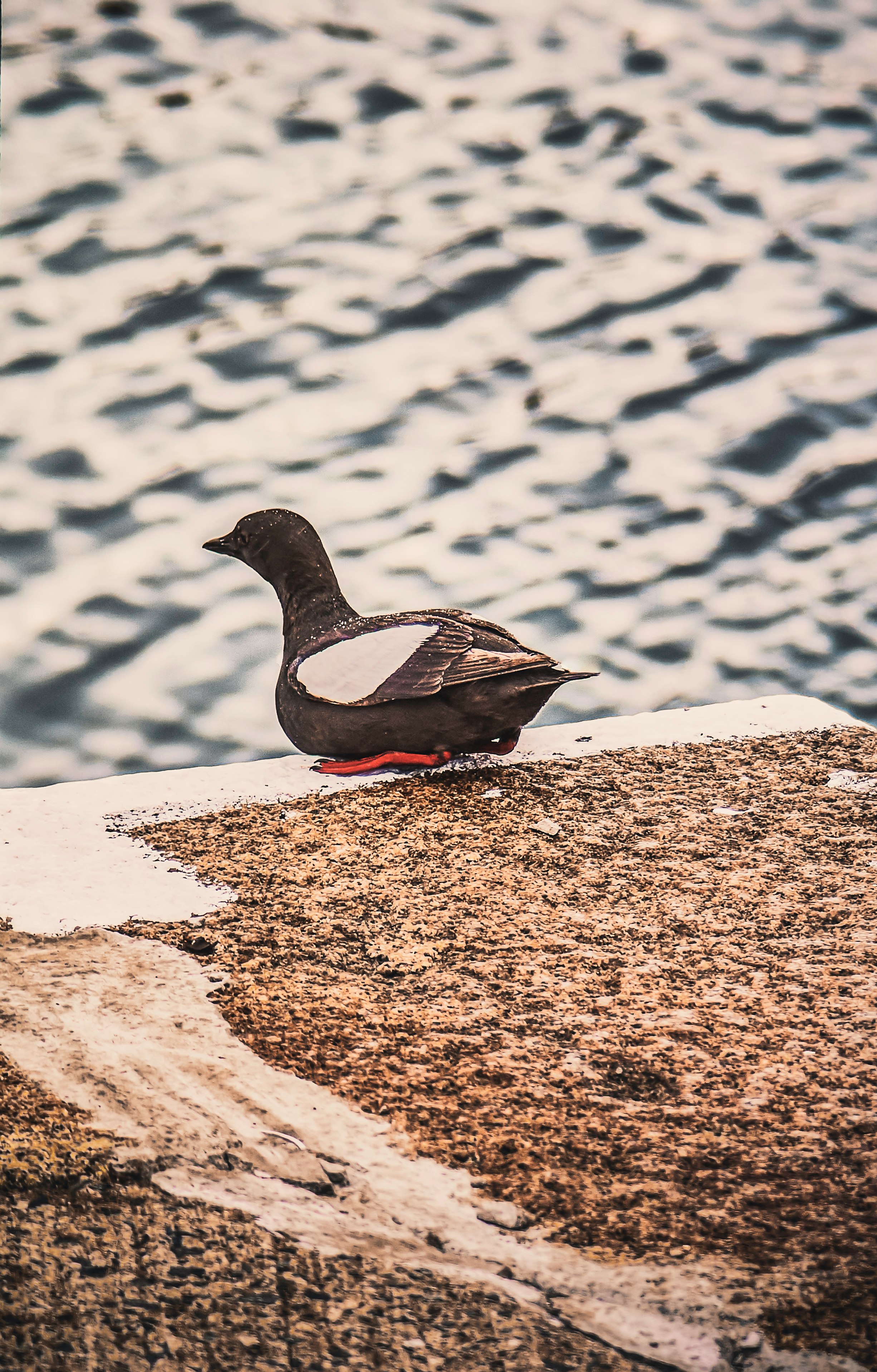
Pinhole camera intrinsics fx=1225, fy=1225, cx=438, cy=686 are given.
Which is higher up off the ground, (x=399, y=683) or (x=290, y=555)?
(x=290, y=555)

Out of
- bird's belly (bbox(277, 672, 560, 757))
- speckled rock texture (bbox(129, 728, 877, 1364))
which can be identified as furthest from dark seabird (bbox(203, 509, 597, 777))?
speckled rock texture (bbox(129, 728, 877, 1364))

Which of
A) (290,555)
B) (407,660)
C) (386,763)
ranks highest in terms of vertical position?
(290,555)

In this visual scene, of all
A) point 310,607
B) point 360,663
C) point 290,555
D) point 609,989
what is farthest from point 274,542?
point 609,989

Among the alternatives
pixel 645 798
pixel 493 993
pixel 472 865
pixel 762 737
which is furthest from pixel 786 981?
pixel 762 737

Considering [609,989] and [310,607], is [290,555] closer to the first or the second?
[310,607]

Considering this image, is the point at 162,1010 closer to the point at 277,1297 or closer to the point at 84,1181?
the point at 84,1181

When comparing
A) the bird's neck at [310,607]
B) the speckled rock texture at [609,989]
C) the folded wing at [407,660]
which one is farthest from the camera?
the bird's neck at [310,607]

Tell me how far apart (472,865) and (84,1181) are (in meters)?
1.09

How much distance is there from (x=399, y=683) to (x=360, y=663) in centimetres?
14

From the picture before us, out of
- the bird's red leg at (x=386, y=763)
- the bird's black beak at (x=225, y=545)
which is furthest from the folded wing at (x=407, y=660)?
the bird's black beak at (x=225, y=545)

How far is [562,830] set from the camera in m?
2.56

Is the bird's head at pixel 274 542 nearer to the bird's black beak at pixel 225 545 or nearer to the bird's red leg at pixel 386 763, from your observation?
the bird's black beak at pixel 225 545

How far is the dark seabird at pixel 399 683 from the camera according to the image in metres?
2.67

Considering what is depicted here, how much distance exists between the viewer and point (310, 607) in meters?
3.00
